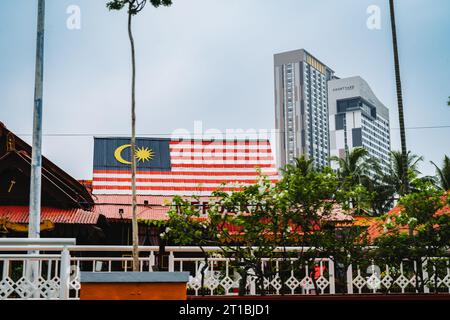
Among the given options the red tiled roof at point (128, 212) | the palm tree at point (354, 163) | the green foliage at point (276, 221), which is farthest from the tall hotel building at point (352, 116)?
the green foliage at point (276, 221)

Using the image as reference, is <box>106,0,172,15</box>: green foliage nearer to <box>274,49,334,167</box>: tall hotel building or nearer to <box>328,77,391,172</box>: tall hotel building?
<box>274,49,334,167</box>: tall hotel building

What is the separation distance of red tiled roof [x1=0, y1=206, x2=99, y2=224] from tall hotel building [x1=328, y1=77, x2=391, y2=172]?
128721mm

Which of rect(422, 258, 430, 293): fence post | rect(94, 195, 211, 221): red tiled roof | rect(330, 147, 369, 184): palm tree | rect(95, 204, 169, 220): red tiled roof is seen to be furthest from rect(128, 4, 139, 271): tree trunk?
rect(330, 147, 369, 184): palm tree

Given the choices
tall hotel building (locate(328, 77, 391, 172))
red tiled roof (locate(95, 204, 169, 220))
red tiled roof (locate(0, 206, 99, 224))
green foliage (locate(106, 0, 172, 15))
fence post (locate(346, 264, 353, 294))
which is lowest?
fence post (locate(346, 264, 353, 294))

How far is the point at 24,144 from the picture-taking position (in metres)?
17.9

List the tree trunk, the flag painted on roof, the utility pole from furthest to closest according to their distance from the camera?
the flag painted on roof < the utility pole < the tree trunk

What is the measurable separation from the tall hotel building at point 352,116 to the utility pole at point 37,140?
5253 inches

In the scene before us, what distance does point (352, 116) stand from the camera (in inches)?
5743

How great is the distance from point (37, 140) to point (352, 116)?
454 feet

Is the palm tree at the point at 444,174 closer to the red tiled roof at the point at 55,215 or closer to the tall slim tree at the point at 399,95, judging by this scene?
the tall slim tree at the point at 399,95

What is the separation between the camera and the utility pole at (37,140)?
464 inches

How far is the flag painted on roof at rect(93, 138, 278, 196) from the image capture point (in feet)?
87.7

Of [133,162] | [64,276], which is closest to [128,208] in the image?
[133,162]
